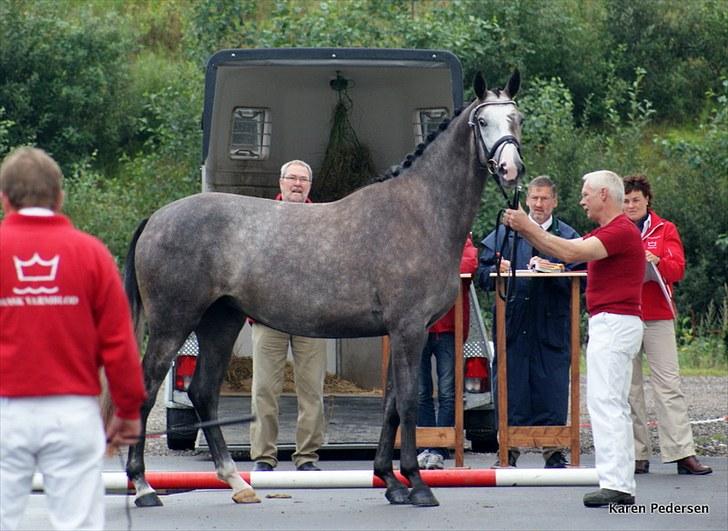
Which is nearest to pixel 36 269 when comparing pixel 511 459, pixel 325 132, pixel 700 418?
pixel 511 459

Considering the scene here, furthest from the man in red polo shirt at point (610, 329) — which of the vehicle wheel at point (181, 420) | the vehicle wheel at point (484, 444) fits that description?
the vehicle wheel at point (181, 420)

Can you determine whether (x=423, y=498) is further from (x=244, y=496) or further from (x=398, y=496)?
(x=244, y=496)

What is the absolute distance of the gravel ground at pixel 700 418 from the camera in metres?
11.4

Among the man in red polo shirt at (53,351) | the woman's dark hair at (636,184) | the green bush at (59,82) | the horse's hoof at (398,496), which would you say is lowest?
the horse's hoof at (398,496)

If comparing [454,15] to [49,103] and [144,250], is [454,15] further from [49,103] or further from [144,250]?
[144,250]

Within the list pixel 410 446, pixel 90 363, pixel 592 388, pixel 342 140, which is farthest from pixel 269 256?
pixel 342 140

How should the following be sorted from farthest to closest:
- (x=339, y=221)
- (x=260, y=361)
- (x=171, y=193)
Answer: (x=171, y=193)
(x=260, y=361)
(x=339, y=221)

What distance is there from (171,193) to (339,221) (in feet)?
47.2

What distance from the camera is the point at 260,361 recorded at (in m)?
9.87

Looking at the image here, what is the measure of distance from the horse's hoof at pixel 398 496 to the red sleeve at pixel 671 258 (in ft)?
8.87

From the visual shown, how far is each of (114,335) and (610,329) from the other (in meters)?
3.87

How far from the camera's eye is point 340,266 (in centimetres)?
832

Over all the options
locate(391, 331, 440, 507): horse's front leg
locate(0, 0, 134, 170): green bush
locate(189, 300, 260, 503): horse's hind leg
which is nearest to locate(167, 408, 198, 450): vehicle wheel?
locate(189, 300, 260, 503): horse's hind leg

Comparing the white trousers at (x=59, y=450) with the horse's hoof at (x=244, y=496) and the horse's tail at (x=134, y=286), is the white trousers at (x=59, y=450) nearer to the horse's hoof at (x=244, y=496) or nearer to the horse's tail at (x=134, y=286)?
the horse's hoof at (x=244, y=496)
